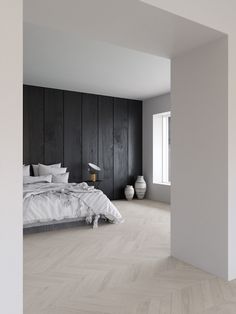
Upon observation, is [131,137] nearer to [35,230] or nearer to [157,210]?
[157,210]

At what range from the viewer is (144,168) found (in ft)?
25.3

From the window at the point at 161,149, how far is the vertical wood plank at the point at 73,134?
6.56 ft

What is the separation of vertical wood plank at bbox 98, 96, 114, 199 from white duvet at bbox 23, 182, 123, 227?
2.26m

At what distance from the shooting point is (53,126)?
6.48 metres

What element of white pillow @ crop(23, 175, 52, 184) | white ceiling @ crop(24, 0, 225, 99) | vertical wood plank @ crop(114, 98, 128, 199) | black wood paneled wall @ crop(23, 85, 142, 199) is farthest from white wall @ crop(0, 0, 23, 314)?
vertical wood plank @ crop(114, 98, 128, 199)

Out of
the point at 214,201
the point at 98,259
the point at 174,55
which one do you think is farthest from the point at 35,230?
the point at 174,55

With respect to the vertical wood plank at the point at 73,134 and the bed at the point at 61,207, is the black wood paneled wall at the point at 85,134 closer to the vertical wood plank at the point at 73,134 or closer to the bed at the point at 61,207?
the vertical wood plank at the point at 73,134

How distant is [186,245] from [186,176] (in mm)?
748

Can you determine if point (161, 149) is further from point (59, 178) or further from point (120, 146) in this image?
point (59, 178)

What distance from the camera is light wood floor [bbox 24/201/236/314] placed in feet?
7.06

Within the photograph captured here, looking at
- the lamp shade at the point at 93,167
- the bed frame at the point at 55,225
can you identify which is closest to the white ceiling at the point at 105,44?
the lamp shade at the point at 93,167

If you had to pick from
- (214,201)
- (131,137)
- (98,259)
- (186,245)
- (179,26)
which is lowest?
(98,259)

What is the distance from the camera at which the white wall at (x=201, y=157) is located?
2.59 metres

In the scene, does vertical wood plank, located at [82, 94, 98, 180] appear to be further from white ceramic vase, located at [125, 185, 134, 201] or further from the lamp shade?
white ceramic vase, located at [125, 185, 134, 201]
